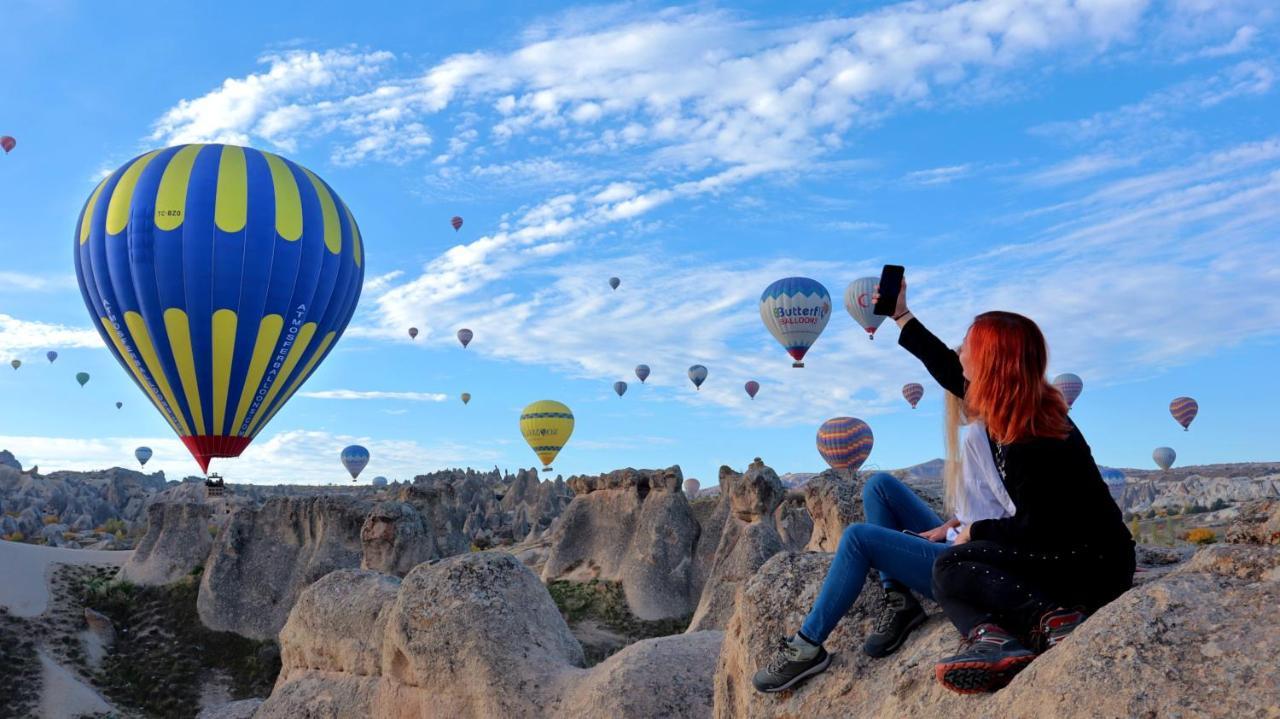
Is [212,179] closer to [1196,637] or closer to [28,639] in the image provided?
[28,639]

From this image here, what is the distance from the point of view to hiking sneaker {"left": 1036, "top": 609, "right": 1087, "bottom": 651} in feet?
10.2

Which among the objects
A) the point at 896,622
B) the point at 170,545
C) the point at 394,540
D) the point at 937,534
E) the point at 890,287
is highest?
the point at 890,287

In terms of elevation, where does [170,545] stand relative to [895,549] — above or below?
below

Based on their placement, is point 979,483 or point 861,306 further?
point 861,306

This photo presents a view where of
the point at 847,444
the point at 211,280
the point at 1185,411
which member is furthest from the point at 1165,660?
the point at 1185,411

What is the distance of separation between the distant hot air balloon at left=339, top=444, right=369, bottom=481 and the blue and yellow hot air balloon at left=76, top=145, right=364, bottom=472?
34463 mm

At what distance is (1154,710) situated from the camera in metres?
2.66

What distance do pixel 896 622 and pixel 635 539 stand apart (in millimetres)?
22551

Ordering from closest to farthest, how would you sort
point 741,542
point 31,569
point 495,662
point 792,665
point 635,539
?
point 792,665 < point 495,662 < point 741,542 < point 31,569 < point 635,539

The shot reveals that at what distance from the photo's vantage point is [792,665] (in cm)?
403

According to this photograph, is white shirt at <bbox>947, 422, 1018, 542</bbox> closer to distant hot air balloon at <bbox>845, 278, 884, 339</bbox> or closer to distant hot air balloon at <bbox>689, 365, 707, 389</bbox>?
distant hot air balloon at <bbox>845, 278, 884, 339</bbox>

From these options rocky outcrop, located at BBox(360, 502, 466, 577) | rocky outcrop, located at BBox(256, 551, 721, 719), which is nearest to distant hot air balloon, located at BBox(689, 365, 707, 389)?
rocky outcrop, located at BBox(360, 502, 466, 577)

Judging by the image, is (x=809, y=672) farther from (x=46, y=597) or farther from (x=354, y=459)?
(x=354, y=459)

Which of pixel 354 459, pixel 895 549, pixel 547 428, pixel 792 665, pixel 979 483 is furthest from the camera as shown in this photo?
pixel 354 459
